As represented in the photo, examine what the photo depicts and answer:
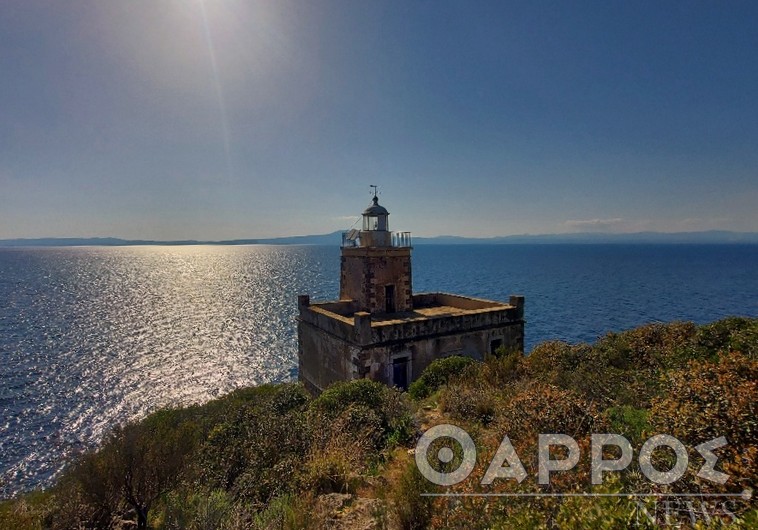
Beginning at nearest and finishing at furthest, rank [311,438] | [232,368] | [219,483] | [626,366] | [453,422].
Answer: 1. [219,483]
2. [311,438]
3. [453,422]
4. [626,366]
5. [232,368]

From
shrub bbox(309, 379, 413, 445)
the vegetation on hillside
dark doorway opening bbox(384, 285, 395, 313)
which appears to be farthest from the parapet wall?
the vegetation on hillside

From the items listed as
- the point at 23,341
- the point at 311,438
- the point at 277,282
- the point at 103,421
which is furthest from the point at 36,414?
the point at 277,282

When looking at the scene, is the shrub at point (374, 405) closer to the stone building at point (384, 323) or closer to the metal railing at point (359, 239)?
the stone building at point (384, 323)

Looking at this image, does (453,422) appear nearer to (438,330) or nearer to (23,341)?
(438,330)

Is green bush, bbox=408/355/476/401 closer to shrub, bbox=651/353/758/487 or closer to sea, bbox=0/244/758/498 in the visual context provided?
shrub, bbox=651/353/758/487

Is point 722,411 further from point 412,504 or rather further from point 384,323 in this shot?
point 384,323

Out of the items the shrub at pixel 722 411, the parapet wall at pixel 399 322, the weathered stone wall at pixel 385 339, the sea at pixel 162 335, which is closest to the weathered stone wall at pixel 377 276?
the parapet wall at pixel 399 322
